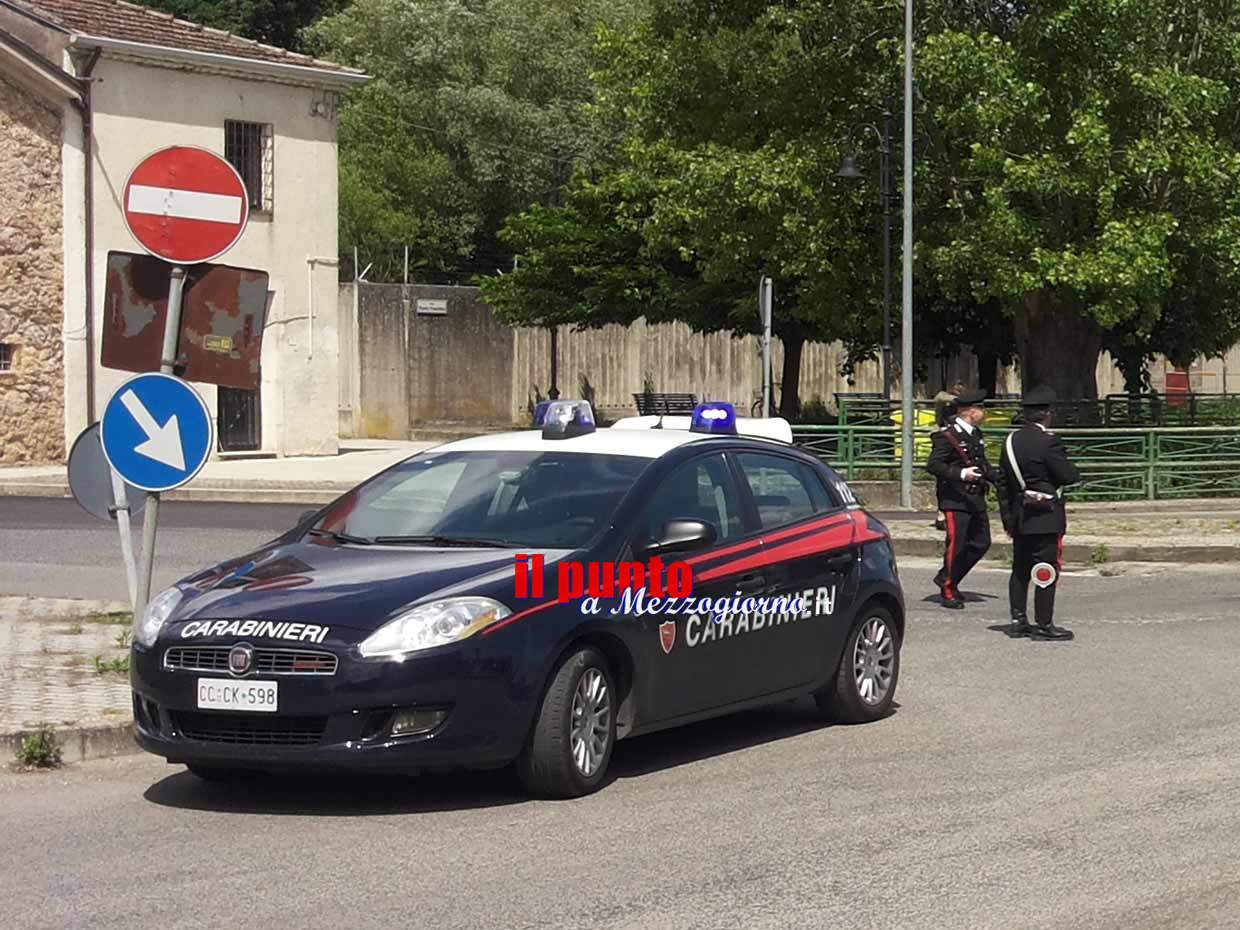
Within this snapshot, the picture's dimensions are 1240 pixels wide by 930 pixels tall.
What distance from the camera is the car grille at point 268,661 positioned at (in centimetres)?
783

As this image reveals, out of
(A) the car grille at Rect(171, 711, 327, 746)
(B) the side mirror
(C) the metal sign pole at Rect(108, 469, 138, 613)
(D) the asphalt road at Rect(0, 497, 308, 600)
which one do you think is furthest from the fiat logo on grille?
(D) the asphalt road at Rect(0, 497, 308, 600)

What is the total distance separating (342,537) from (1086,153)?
19.7m

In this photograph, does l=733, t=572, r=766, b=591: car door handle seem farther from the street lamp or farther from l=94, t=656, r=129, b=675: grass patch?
the street lamp

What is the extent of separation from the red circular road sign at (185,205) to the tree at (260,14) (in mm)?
54565

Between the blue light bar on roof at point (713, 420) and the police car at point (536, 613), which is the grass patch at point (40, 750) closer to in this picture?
the police car at point (536, 613)

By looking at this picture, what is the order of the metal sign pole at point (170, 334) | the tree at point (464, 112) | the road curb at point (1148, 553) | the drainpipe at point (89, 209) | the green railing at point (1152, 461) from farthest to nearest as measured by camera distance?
the tree at point (464, 112)
the drainpipe at point (89, 209)
the green railing at point (1152, 461)
the road curb at point (1148, 553)
the metal sign pole at point (170, 334)

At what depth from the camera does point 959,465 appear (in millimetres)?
15555

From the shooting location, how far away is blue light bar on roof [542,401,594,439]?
9562mm

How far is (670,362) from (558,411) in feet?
118

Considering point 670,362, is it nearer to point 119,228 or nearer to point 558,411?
point 119,228

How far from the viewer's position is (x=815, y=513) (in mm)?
10211

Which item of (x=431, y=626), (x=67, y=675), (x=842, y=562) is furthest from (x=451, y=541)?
(x=67, y=675)

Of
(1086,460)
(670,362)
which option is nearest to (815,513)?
(1086,460)

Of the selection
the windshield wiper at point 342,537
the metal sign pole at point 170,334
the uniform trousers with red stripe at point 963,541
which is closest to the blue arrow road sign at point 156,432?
the metal sign pole at point 170,334
